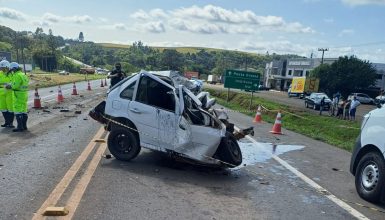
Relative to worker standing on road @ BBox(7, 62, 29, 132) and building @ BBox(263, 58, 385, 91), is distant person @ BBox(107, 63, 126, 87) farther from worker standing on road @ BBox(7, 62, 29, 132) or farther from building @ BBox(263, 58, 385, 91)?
building @ BBox(263, 58, 385, 91)

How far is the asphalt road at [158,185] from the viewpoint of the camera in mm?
5172

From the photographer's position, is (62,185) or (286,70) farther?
(286,70)

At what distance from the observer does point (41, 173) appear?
655 centimetres

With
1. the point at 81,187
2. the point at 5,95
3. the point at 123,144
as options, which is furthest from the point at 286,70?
the point at 81,187

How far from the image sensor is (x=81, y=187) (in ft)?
19.3

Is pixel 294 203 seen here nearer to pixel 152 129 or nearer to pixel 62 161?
pixel 152 129

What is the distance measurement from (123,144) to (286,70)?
9912 cm

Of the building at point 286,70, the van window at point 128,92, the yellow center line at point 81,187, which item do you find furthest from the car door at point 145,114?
the building at point 286,70

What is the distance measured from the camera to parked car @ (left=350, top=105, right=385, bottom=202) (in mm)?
6129

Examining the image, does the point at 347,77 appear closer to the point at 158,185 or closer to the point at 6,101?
the point at 6,101

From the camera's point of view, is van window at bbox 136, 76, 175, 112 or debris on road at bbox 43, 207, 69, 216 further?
van window at bbox 136, 76, 175, 112

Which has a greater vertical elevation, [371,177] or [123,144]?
[371,177]

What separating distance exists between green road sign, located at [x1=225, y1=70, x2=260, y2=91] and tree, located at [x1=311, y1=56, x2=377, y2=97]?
126ft

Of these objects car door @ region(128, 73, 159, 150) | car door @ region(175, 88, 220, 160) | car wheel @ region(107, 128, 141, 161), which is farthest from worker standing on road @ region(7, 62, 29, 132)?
car door @ region(175, 88, 220, 160)
